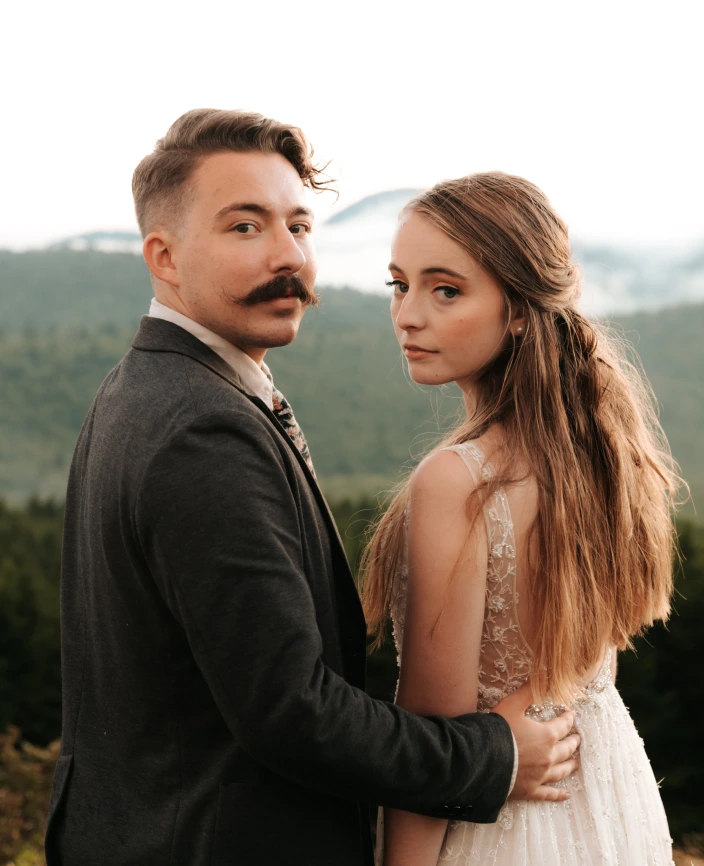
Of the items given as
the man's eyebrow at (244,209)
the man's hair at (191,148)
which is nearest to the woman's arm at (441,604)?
the man's eyebrow at (244,209)

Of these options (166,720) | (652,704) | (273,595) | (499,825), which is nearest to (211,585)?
(273,595)

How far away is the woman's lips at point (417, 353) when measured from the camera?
7.60 feet

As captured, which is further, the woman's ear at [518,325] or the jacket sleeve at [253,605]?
the woman's ear at [518,325]

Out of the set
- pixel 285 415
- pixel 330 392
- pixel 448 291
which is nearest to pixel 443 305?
pixel 448 291

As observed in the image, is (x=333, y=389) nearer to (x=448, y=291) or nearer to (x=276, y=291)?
(x=448, y=291)

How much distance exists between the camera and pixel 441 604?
2129mm

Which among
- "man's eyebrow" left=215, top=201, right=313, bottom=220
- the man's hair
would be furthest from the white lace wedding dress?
the man's hair

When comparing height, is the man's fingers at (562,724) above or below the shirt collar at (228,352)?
below

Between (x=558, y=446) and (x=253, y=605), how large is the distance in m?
0.94

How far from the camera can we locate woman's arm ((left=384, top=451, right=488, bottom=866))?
212cm

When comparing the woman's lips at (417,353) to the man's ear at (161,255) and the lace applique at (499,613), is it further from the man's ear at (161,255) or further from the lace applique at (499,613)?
the man's ear at (161,255)

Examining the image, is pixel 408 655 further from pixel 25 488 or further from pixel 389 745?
pixel 25 488

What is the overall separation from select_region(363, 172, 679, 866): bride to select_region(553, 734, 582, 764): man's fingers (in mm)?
43

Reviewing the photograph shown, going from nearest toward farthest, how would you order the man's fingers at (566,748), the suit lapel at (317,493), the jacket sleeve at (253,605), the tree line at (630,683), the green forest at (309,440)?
1. the jacket sleeve at (253,605)
2. the suit lapel at (317,493)
3. the man's fingers at (566,748)
4. the tree line at (630,683)
5. the green forest at (309,440)
